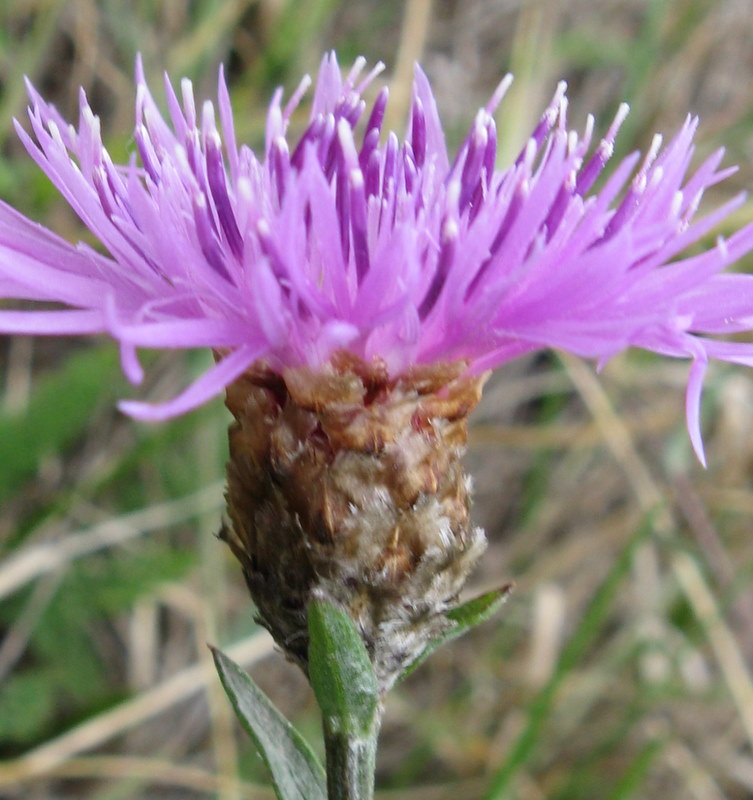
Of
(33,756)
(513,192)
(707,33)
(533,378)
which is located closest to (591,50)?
(707,33)

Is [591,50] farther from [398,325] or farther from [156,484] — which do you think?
[398,325]

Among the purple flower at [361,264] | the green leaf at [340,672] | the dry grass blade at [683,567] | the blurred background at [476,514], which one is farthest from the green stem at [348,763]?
the dry grass blade at [683,567]

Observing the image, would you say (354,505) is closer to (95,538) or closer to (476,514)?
(95,538)

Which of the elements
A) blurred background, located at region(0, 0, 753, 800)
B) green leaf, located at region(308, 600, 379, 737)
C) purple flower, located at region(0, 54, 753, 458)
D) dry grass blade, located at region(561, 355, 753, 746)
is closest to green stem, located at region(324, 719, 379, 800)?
green leaf, located at region(308, 600, 379, 737)

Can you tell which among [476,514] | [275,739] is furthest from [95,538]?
[476,514]

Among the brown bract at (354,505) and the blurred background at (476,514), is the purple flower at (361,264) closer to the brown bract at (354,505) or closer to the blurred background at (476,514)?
the brown bract at (354,505)
